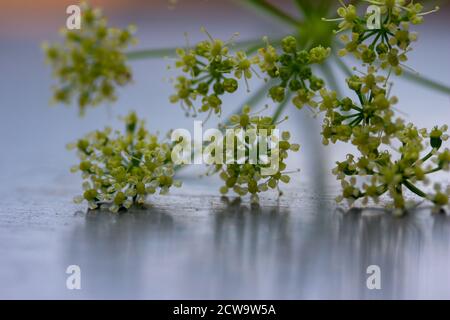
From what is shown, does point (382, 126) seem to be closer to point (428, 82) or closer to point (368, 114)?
point (368, 114)

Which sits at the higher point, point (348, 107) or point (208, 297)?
point (348, 107)

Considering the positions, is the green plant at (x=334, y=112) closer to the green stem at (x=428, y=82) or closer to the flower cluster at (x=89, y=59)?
the flower cluster at (x=89, y=59)

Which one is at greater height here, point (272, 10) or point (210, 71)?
point (272, 10)

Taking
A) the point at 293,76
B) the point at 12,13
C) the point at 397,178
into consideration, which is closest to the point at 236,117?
the point at 293,76

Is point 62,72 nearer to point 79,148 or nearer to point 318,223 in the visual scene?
point 79,148

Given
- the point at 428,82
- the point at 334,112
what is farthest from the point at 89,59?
the point at 428,82

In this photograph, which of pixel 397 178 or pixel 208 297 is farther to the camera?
pixel 397 178

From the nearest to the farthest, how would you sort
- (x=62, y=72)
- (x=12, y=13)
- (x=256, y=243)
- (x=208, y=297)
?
(x=208, y=297) → (x=256, y=243) → (x=62, y=72) → (x=12, y=13)
